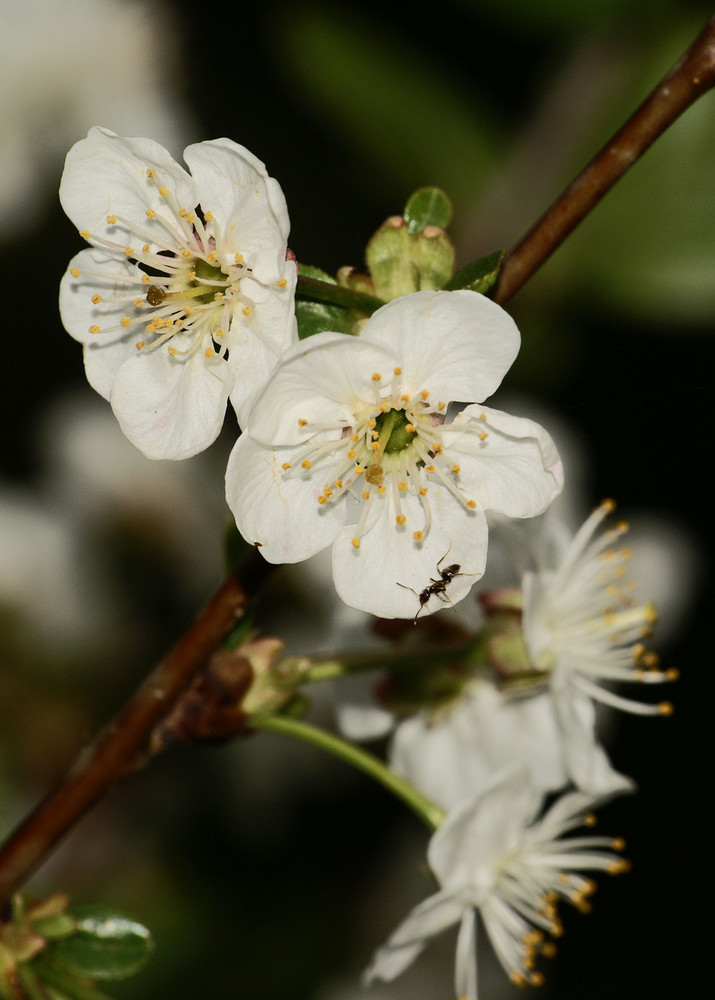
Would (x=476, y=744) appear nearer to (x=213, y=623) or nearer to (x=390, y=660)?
(x=390, y=660)

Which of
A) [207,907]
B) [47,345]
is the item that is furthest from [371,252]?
[207,907]

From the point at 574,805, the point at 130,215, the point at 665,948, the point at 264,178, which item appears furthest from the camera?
the point at 665,948

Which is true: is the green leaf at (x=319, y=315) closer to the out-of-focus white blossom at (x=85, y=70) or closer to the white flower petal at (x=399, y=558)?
the white flower petal at (x=399, y=558)

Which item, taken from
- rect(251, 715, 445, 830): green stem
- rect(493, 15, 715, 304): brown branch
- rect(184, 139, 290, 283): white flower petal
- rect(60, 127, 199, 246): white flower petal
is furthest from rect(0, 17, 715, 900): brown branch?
rect(60, 127, 199, 246): white flower petal

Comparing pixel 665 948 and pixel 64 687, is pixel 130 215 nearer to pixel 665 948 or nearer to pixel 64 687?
pixel 64 687

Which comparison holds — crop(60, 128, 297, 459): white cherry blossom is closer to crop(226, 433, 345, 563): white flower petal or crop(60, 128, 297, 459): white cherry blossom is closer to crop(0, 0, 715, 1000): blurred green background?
crop(226, 433, 345, 563): white flower petal

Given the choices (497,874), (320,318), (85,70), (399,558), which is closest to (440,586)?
(399,558)

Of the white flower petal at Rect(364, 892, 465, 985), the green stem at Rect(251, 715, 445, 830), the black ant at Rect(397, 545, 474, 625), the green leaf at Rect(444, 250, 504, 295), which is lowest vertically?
the white flower petal at Rect(364, 892, 465, 985)
